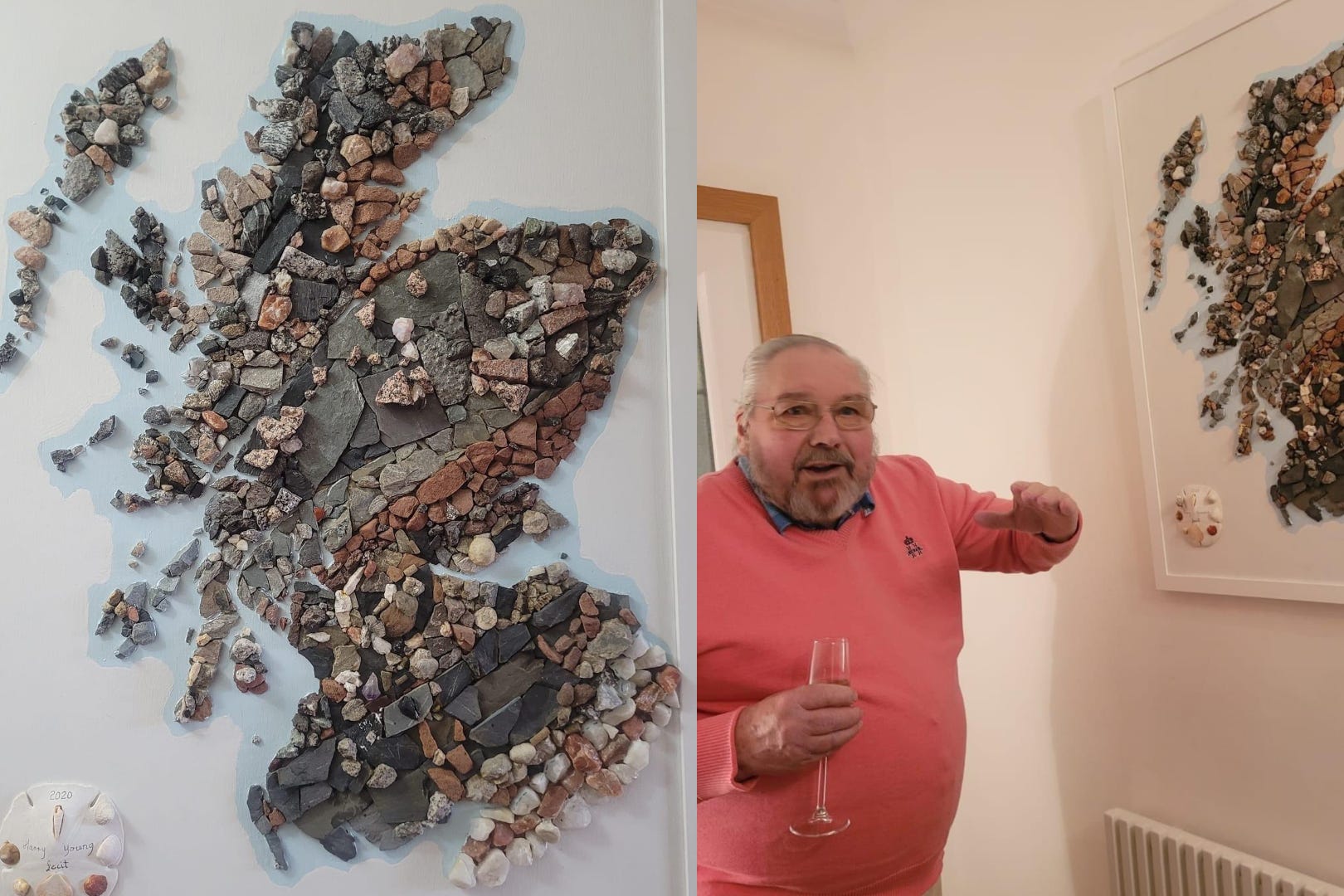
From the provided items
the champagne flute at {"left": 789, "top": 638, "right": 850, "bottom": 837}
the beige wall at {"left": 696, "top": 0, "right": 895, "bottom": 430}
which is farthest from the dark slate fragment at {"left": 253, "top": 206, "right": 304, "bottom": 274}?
the beige wall at {"left": 696, "top": 0, "right": 895, "bottom": 430}

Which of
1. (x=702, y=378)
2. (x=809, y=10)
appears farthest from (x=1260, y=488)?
(x=809, y=10)

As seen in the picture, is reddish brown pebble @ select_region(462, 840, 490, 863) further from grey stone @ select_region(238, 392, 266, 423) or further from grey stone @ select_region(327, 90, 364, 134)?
grey stone @ select_region(327, 90, 364, 134)

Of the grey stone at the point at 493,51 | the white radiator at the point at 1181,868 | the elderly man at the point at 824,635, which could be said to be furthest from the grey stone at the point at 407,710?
the white radiator at the point at 1181,868

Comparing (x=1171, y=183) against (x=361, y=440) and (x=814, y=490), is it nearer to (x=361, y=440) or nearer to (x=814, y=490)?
(x=814, y=490)

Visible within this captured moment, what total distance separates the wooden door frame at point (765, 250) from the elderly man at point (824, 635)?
57 cm

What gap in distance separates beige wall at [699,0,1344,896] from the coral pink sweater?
55cm

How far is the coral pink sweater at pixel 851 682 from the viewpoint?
116cm

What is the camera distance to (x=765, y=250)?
1970 millimetres

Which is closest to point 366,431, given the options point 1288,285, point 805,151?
point 1288,285

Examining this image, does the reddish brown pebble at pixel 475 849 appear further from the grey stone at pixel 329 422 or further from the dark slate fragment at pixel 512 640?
the grey stone at pixel 329 422

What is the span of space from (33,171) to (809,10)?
1.92 meters

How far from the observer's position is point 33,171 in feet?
1.78

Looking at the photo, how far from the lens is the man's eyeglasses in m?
1.34

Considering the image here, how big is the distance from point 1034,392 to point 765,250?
2.18ft
